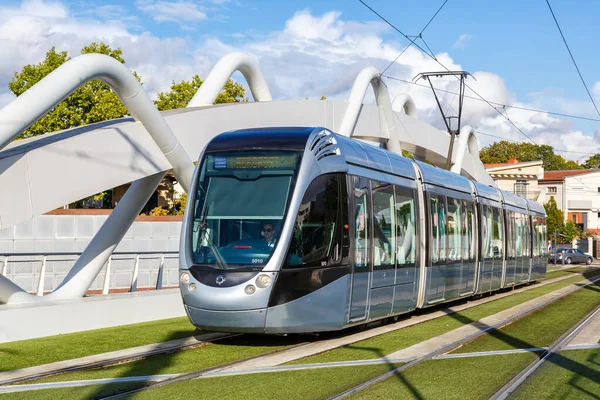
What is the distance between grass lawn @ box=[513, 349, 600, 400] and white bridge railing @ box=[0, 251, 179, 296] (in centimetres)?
1002

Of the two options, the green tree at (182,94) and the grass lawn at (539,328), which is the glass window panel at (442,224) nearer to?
the grass lawn at (539,328)

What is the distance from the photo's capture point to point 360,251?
13961mm

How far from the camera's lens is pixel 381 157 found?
1570cm

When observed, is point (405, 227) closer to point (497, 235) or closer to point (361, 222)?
point (361, 222)

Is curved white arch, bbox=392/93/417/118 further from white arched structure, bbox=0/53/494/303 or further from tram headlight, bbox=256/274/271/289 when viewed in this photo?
tram headlight, bbox=256/274/271/289

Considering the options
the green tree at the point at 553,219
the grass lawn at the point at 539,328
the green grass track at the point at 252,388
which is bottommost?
the green grass track at the point at 252,388

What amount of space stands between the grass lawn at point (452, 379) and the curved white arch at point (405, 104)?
23.3m

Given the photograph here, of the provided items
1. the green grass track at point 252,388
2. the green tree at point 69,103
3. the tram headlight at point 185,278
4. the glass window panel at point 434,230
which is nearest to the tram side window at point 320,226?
the tram headlight at point 185,278

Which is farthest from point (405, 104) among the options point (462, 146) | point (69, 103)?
point (69, 103)

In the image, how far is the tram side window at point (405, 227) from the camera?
16016mm

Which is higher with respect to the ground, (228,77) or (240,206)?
(228,77)

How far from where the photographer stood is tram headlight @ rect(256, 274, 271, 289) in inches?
473

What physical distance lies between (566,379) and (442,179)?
9.82 m

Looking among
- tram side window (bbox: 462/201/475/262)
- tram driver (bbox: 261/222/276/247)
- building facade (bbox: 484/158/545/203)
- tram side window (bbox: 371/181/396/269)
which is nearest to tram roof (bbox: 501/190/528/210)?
tram side window (bbox: 462/201/475/262)
